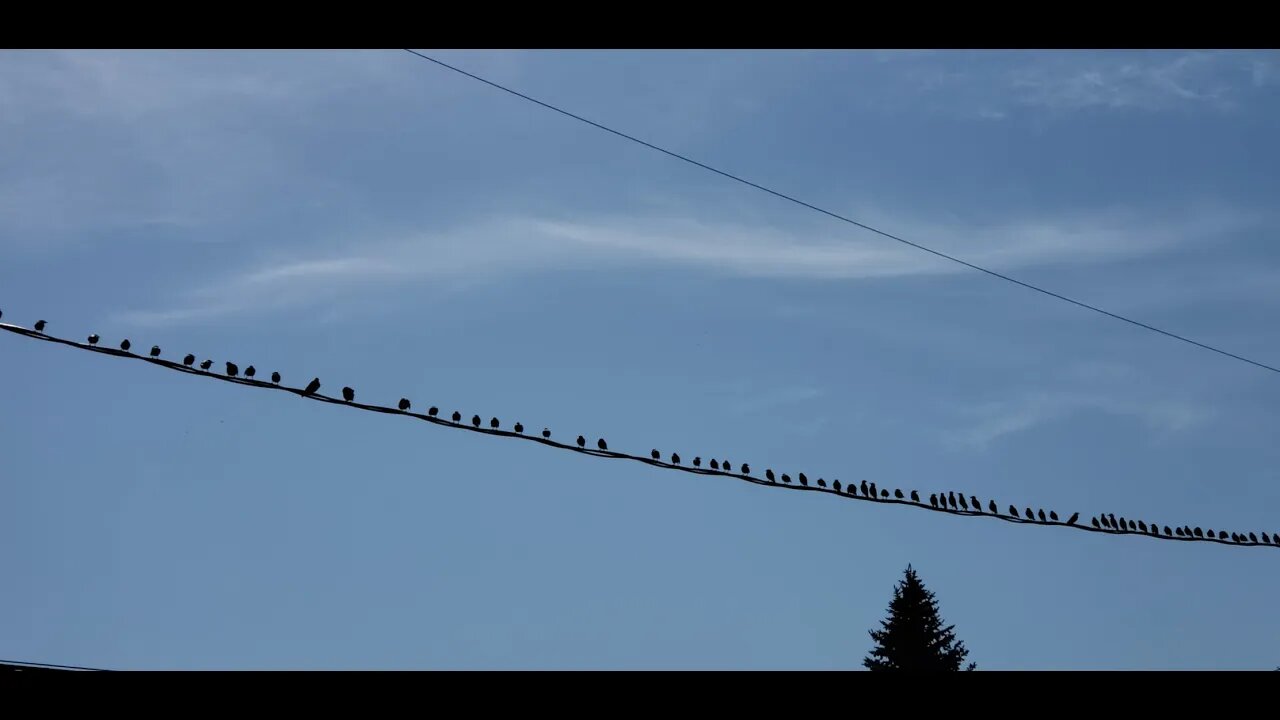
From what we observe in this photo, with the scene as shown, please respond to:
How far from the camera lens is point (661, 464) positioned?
11664mm
